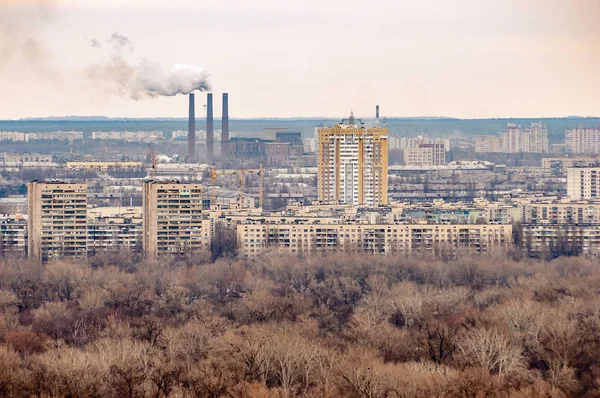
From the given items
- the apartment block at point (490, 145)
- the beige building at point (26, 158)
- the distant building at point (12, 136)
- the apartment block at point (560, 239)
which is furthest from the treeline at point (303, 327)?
the distant building at point (12, 136)

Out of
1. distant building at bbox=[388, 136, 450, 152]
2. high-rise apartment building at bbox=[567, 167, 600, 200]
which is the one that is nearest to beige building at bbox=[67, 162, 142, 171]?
distant building at bbox=[388, 136, 450, 152]

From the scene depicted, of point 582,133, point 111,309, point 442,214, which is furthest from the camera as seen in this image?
point 582,133

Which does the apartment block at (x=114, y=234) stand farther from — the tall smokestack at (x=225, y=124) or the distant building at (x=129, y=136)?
the distant building at (x=129, y=136)

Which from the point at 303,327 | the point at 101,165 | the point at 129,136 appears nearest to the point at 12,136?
the point at 129,136

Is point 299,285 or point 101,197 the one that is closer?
point 299,285

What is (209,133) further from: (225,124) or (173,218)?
(173,218)

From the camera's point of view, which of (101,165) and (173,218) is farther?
(101,165)

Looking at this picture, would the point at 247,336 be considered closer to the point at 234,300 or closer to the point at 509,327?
the point at 509,327

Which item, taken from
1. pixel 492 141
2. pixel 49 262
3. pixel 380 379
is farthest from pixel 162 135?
pixel 380 379
